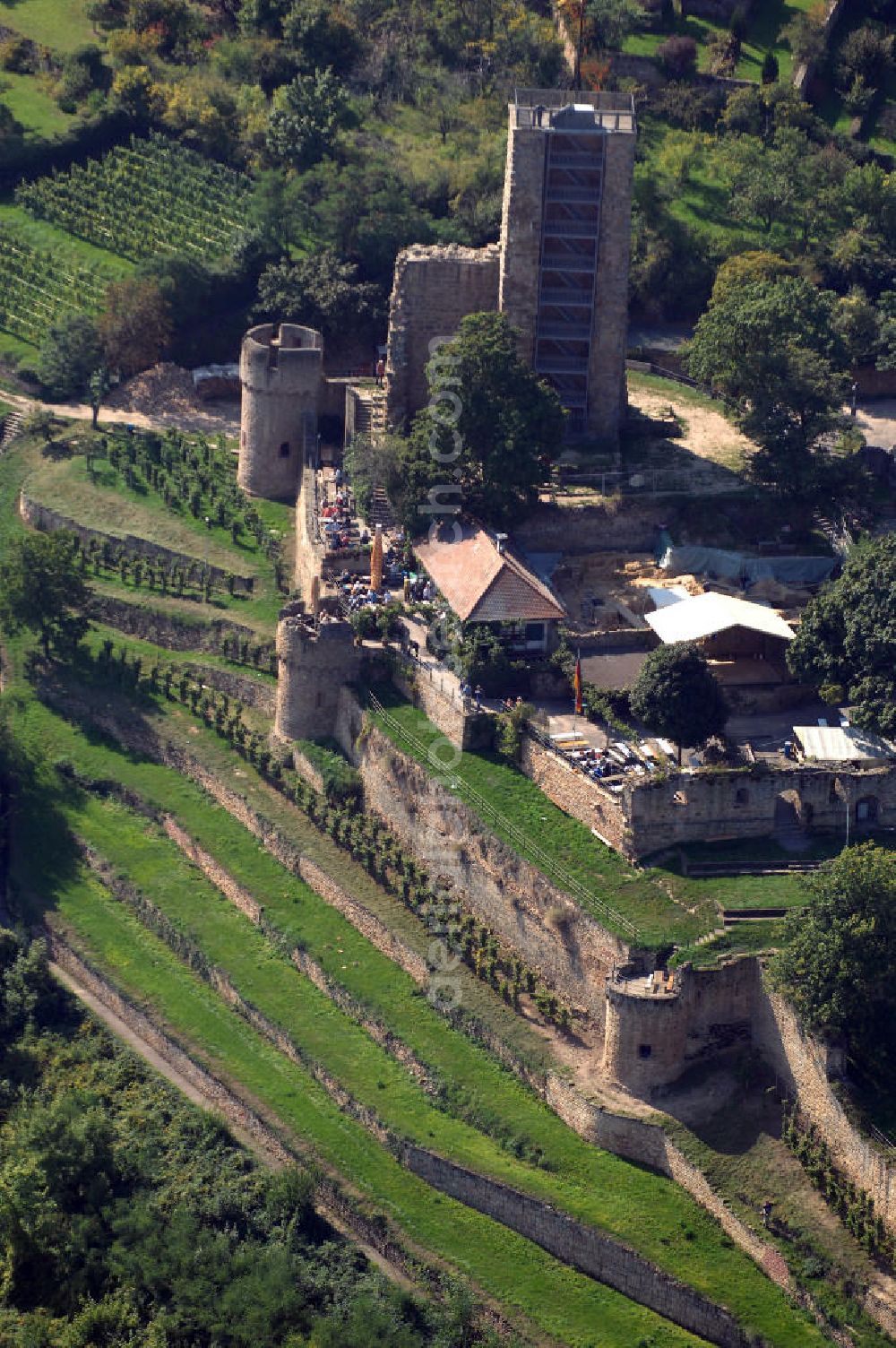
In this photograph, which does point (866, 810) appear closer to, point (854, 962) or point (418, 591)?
point (854, 962)

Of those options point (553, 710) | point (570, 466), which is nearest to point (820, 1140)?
point (553, 710)

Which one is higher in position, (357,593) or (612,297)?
(612,297)

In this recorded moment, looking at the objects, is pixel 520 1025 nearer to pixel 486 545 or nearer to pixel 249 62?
pixel 486 545

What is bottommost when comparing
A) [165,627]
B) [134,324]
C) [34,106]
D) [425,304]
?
[165,627]

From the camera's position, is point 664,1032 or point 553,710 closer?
point 664,1032

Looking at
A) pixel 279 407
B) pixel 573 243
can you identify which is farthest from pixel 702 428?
pixel 279 407

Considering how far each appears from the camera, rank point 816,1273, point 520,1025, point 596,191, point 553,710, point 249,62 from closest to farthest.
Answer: point 816,1273
point 520,1025
point 553,710
point 596,191
point 249,62
